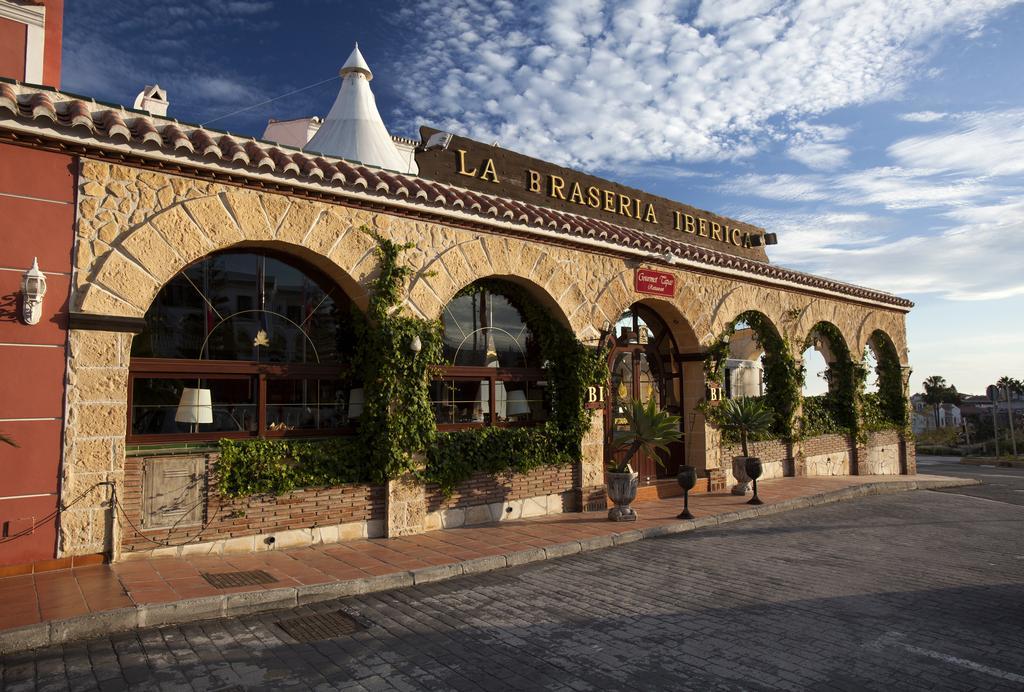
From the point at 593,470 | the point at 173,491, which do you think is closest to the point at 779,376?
the point at 593,470

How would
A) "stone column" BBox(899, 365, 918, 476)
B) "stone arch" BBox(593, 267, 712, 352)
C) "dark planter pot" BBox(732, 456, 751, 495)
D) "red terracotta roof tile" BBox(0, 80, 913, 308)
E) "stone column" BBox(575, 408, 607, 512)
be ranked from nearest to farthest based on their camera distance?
1. "red terracotta roof tile" BBox(0, 80, 913, 308)
2. "stone column" BBox(575, 408, 607, 512)
3. "stone arch" BBox(593, 267, 712, 352)
4. "dark planter pot" BBox(732, 456, 751, 495)
5. "stone column" BBox(899, 365, 918, 476)

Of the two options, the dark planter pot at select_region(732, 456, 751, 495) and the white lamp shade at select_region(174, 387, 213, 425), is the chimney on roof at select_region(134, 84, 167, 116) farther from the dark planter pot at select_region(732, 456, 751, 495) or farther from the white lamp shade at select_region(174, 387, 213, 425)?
the dark planter pot at select_region(732, 456, 751, 495)

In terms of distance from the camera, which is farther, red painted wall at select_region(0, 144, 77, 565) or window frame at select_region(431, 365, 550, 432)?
window frame at select_region(431, 365, 550, 432)

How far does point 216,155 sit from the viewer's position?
720 cm

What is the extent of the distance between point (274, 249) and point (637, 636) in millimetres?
6129

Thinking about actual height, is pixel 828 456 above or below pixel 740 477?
above

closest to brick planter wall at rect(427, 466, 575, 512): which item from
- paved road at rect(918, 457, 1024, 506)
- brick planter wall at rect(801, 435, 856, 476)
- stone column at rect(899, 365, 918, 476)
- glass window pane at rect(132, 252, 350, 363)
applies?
glass window pane at rect(132, 252, 350, 363)

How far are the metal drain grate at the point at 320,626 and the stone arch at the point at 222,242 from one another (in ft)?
12.0

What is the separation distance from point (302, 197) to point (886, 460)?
59.0 ft

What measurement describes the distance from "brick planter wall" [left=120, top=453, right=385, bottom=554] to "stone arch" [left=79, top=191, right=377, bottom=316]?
1.81m

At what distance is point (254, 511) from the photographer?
7551mm

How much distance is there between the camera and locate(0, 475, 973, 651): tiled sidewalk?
17.9ft

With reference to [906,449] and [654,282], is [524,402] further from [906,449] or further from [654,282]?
[906,449]

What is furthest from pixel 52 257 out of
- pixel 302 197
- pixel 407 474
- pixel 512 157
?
pixel 512 157
